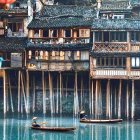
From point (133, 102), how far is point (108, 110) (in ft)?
8.92

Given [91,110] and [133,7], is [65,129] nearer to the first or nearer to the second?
[91,110]

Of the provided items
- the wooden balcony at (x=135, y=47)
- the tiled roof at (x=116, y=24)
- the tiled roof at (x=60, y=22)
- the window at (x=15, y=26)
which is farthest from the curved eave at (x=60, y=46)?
the wooden balcony at (x=135, y=47)

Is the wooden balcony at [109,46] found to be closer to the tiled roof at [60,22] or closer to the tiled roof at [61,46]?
the tiled roof at [61,46]

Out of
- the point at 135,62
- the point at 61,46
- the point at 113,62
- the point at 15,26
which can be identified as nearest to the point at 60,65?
the point at 61,46

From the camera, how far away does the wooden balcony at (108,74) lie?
142 feet

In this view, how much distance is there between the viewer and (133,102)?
143 ft

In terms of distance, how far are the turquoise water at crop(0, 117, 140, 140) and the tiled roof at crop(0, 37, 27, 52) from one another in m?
9.14

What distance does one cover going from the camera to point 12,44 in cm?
4847

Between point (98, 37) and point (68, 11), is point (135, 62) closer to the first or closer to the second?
point (98, 37)

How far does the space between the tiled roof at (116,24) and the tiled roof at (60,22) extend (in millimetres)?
1576

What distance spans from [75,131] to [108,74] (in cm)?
1056

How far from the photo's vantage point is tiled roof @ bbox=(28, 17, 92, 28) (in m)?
47.0

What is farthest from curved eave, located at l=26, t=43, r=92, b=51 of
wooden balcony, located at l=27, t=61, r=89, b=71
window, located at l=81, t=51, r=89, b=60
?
wooden balcony, located at l=27, t=61, r=89, b=71

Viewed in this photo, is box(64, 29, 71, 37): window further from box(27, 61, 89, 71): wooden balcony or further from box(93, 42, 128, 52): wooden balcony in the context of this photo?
box(93, 42, 128, 52): wooden balcony
